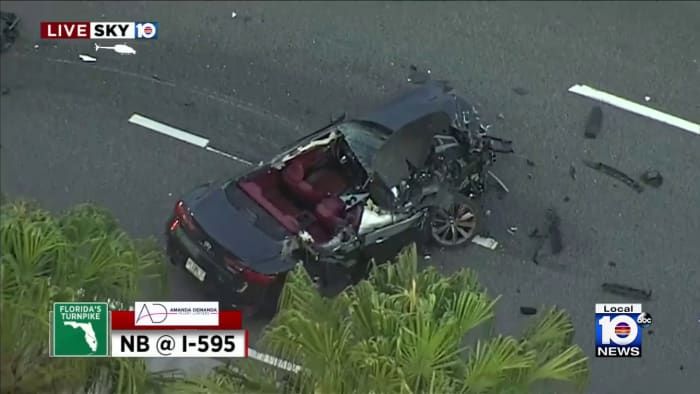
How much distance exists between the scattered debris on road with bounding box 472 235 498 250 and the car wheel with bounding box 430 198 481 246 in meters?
0.12

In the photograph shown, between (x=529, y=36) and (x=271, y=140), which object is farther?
(x=529, y=36)

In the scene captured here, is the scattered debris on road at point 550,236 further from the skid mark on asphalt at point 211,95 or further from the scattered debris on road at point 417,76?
the skid mark on asphalt at point 211,95

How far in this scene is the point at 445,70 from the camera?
632 inches

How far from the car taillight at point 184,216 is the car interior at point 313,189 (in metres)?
0.66

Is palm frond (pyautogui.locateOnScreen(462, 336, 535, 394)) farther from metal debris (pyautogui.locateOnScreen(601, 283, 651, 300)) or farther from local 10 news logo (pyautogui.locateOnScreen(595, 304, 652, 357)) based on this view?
metal debris (pyautogui.locateOnScreen(601, 283, 651, 300))

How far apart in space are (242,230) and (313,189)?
96 centimetres

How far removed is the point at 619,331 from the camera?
1252 cm

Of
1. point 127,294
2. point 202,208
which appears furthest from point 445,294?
point 202,208

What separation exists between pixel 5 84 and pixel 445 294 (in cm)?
980

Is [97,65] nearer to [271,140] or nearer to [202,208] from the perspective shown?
[271,140]

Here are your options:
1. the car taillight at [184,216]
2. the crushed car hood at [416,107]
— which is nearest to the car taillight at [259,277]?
the car taillight at [184,216]

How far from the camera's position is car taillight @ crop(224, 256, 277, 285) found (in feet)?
40.1

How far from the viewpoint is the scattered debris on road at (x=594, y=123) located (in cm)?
1512
